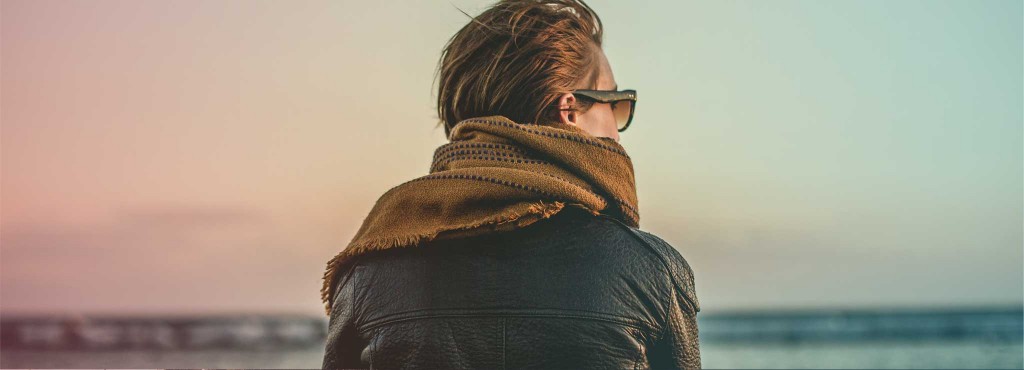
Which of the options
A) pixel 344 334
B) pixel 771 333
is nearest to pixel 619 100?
pixel 344 334

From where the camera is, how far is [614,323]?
1.80 meters

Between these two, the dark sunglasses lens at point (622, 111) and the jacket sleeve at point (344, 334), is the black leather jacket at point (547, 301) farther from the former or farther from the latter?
the dark sunglasses lens at point (622, 111)

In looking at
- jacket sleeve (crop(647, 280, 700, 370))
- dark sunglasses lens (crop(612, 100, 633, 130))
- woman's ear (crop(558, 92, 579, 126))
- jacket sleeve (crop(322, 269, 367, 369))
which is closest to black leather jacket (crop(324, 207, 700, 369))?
jacket sleeve (crop(647, 280, 700, 370))

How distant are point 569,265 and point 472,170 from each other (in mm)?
278

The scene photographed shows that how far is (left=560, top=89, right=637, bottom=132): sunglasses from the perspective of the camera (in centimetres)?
205

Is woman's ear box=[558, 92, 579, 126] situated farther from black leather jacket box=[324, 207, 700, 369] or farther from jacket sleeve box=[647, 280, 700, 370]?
jacket sleeve box=[647, 280, 700, 370]

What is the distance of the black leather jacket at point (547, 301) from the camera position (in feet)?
5.87

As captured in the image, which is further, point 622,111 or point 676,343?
point 622,111

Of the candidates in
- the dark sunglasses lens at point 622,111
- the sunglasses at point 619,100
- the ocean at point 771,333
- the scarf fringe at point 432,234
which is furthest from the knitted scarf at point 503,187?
the ocean at point 771,333

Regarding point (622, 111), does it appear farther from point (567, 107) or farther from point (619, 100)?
point (567, 107)

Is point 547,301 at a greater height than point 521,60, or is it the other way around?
point 521,60

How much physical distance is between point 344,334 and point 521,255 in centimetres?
49

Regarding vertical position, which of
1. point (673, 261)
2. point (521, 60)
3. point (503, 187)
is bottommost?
point (673, 261)

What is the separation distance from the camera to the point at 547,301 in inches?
70.4
